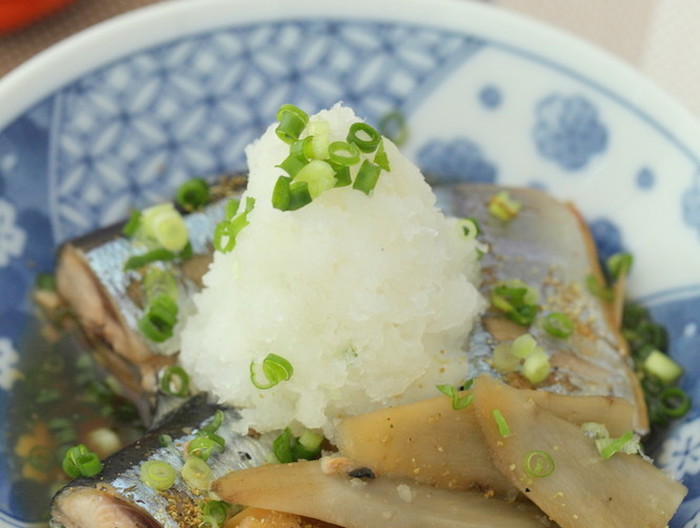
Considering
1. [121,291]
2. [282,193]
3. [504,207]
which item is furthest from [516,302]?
[121,291]

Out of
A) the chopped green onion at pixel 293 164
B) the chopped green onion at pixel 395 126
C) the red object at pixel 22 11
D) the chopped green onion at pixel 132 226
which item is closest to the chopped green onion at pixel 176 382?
the chopped green onion at pixel 132 226

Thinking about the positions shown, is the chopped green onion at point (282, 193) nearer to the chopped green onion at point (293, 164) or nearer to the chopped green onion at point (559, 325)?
the chopped green onion at point (293, 164)

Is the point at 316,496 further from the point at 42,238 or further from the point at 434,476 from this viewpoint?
the point at 42,238

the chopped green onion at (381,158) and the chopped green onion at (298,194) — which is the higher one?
the chopped green onion at (381,158)

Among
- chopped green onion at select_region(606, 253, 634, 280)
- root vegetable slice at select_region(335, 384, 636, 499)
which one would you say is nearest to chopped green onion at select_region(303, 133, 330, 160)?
root vegetable slice at select_region(335, 384, 636, 499)

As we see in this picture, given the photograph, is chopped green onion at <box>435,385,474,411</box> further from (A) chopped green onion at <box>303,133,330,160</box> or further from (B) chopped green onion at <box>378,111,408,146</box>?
(B) chopped green onion at <box>378,111,408,146</box>

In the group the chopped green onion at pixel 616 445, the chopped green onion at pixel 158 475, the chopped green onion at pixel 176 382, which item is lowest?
the chopped green onion at pixel 616 445

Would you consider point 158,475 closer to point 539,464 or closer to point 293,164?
point 293,164
